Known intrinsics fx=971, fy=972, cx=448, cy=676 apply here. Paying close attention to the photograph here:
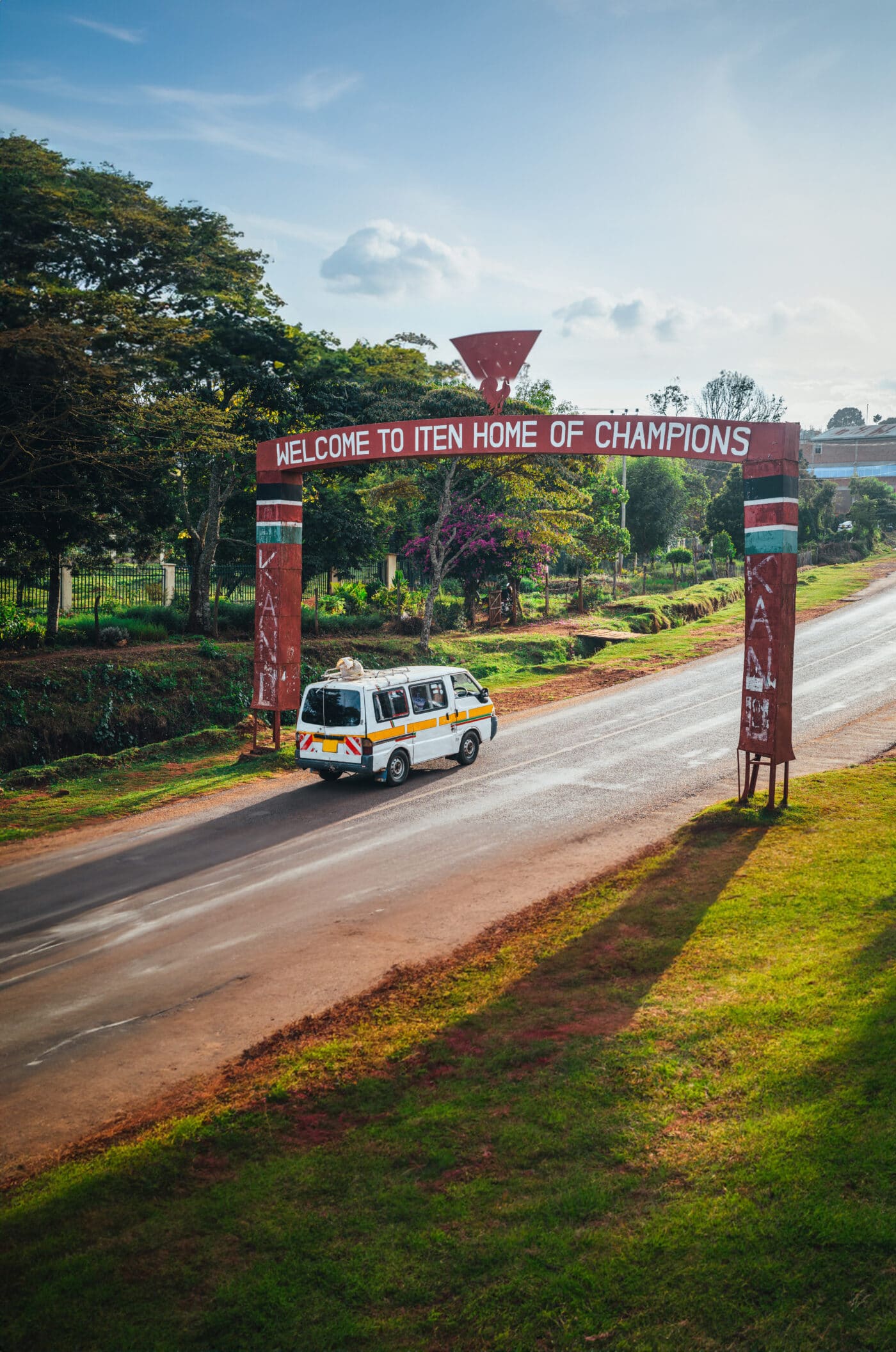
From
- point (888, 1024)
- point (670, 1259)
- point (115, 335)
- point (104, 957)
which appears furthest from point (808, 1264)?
point (115, 335)

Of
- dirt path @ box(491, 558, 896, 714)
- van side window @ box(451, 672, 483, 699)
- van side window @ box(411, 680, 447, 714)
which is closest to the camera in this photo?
van side window @ box(411, 680, 447, 714)

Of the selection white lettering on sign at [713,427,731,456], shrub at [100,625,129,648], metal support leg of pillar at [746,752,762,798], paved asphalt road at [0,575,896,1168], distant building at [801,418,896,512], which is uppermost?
distant building at [801,418,896,512]

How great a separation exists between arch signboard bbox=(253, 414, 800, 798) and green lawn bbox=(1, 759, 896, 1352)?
5198mm

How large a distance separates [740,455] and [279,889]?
932 cm

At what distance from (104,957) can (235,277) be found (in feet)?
82.5

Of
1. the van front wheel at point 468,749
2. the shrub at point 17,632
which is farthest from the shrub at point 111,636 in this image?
the van front wheel at point 468,749

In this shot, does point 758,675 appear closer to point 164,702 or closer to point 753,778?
point 753,778

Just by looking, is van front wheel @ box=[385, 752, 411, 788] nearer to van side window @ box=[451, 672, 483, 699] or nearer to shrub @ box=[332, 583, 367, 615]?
van side window @ box=[451, 672, 483, 699]

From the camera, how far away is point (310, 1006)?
31.2 ft

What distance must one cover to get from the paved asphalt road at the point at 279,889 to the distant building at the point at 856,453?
97513mm

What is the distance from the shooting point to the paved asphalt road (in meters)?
8.90

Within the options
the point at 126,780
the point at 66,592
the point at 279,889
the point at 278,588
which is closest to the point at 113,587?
the point at 66,592

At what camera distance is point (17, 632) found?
24.1m

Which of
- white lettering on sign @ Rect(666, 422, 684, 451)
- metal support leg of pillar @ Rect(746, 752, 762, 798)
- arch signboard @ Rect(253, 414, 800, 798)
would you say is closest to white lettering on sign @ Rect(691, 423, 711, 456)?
arch signboard @ Rect(253, 414, 800, 798)
